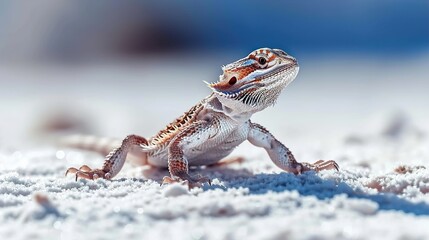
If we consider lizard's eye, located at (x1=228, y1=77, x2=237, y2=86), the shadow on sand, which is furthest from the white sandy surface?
lizard's eye, located at (x1=228, y1=77, x2=237, y2=86)

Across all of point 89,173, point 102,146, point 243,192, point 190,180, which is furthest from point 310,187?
point 102,146

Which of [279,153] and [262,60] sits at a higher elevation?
[262,60]

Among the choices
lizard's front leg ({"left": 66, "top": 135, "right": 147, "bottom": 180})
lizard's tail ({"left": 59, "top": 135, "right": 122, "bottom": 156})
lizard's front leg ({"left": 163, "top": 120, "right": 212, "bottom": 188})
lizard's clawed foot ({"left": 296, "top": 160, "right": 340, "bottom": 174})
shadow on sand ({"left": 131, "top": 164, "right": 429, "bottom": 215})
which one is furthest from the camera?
lizard's tail ({"left": 59, "top": 135, "right": 122, "bottom": 156})

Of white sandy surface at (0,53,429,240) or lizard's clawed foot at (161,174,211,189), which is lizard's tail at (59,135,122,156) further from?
lizard's clawed foot at (161,174,211,189)

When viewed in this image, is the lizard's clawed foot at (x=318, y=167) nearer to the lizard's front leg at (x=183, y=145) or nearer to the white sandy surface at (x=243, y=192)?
the white sandy surface at (x=243, y=192)

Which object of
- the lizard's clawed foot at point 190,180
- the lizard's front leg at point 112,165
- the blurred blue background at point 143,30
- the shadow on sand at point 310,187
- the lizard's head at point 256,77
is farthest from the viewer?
the blurred blue background at point 143,30

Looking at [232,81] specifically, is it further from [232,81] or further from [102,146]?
[102,146]

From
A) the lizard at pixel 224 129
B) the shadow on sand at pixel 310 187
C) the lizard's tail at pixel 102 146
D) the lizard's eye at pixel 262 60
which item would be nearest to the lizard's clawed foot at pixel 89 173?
the lizard at pixel 224 129
